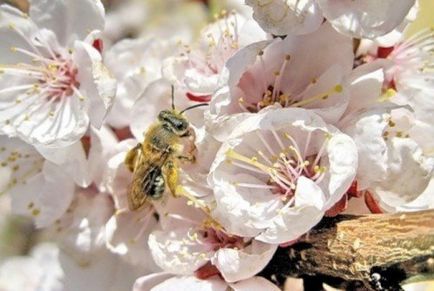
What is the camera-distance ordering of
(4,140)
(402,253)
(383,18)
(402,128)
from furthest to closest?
(4,140) < (402,128) < (383,18) < (402,253)

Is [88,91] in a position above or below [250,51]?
below

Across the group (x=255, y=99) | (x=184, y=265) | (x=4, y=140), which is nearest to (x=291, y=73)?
(x=255, y=99)

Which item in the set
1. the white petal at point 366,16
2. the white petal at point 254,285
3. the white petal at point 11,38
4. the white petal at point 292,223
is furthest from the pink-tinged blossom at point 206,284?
the white petal at point 11,38

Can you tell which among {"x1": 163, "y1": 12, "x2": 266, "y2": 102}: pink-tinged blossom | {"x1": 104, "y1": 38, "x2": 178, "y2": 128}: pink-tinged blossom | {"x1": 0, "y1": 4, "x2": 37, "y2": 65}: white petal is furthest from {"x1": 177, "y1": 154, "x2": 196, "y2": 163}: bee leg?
{"x1": 0, "y1": 4, "x2": 37, "y2": 65}: white petal

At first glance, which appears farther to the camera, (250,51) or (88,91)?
(88,91)

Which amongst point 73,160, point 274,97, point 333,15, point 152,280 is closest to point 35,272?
point 73,160

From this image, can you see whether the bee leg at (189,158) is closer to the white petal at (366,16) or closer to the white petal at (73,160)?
the white petal at (73,160)

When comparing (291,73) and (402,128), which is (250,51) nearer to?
(291,73)
